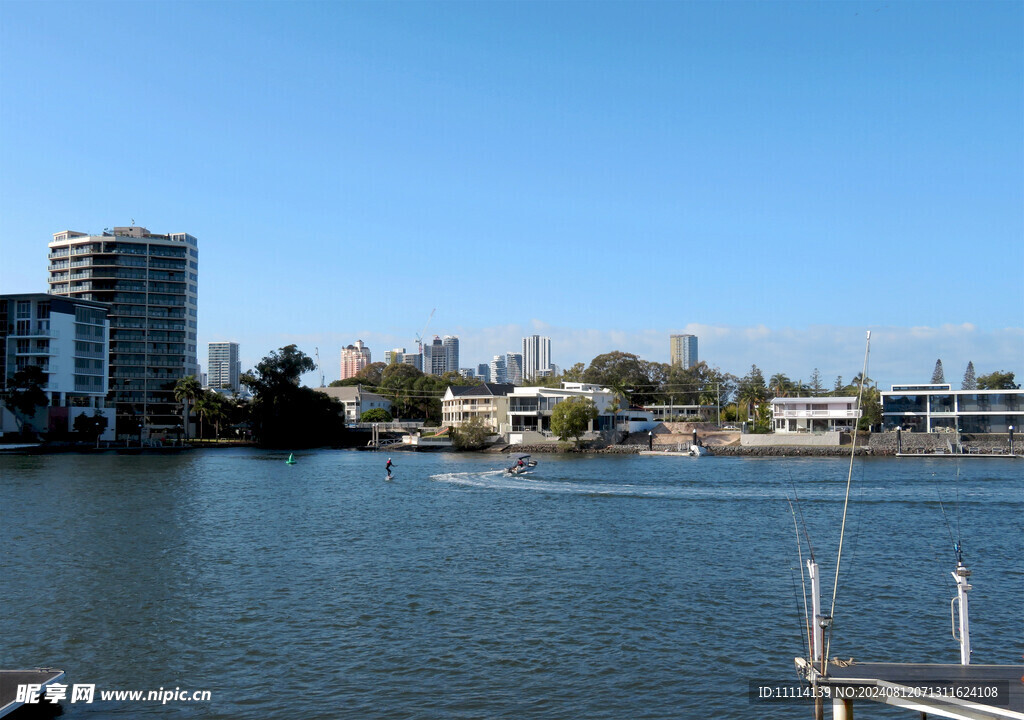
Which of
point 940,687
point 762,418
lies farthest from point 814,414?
point 940,687

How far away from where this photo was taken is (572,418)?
354 ft

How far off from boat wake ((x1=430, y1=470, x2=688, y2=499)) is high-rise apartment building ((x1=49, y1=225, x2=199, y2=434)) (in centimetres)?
9507

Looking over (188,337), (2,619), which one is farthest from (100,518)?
(188,337)

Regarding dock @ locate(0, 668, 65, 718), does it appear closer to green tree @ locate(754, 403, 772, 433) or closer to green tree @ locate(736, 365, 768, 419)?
green tree @ locate(754, 403, 772, 433)

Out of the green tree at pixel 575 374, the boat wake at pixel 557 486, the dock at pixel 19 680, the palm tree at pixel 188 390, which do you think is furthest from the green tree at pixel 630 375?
the dock at pixel 19 680

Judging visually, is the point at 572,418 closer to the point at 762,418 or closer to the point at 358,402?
the point at 762,418

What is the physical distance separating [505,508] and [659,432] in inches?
3104

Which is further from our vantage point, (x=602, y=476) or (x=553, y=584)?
(x=602, y=476)

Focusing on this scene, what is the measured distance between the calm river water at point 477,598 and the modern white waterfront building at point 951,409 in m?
63.6

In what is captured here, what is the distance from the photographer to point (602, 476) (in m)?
67.0

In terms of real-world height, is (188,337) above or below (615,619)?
above

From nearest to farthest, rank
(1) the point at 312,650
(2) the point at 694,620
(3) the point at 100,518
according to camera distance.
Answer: (1) the point at 312,650
(2) the point at 694,620
(3) the point at 100,518

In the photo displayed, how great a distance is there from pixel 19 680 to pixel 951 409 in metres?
113

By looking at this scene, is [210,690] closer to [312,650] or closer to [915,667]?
[312,650]
